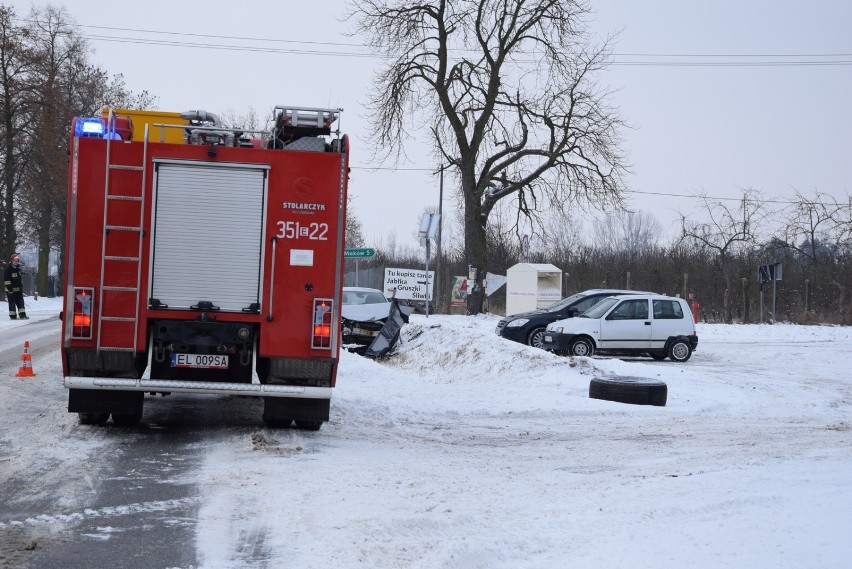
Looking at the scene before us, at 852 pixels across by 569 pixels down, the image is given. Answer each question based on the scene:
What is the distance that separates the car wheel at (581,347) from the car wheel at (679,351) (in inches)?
90.5

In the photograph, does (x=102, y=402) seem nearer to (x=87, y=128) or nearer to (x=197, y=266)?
(x=197, y=266)

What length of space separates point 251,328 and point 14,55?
129 ft

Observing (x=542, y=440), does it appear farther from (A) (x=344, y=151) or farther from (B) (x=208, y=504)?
(B) (x=208, y=504)

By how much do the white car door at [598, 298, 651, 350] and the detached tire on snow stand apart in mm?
7994

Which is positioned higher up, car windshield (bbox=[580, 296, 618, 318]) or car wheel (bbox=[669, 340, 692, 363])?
car windshield (bbox=[580, 296, 618, 318])

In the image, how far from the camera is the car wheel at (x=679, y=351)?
2267 cm

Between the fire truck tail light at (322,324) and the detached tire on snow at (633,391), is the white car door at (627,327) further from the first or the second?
the fire truck tail light at (322,324)

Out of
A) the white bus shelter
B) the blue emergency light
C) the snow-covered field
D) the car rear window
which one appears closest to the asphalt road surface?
the snow-covered field

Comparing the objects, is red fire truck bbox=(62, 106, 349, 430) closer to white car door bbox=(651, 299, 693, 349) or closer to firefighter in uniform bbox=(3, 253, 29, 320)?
white car door bbox=(651, 299, 693, 349)

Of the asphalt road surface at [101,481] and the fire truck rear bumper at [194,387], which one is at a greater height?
the fire truck rear bumper at [194,387]

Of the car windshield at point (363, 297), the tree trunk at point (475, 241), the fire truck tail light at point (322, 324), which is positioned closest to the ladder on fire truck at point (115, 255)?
the fire truck tail light at point (322, 324)

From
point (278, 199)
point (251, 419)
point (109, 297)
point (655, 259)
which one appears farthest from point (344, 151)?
point (655, 259)

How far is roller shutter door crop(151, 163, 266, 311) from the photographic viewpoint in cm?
Result: 910

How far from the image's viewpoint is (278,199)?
924 cm
